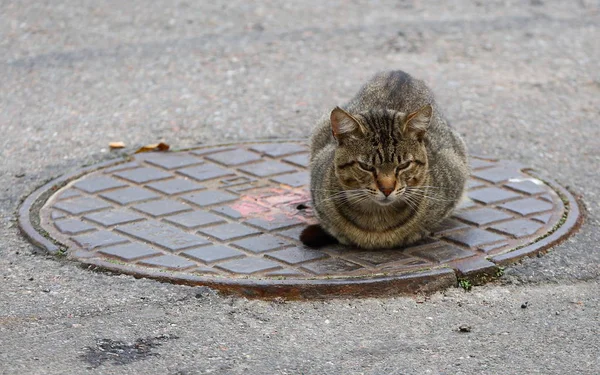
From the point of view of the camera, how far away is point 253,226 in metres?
5.63

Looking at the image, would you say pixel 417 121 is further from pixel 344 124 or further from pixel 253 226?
pixel 253 226

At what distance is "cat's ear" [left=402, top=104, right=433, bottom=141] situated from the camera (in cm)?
518

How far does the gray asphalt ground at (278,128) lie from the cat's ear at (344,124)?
35.6 inches

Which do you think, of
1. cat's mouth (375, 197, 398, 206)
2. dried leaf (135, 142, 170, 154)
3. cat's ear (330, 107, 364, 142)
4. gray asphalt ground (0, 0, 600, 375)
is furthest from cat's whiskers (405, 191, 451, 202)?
dried leaf (135, 142, 170, 154)

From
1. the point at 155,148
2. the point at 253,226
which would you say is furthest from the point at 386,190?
the point at 155,148

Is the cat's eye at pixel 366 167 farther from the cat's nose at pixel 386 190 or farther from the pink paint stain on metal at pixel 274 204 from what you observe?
the pink paint stain on metal at pixel 274 204

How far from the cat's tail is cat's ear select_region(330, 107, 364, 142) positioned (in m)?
0.57

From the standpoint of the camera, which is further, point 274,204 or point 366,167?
point 274,204

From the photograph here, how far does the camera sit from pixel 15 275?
512cm

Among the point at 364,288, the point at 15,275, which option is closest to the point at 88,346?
the point at 15,275

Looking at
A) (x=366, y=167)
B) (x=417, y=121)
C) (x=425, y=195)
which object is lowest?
(x=425, y=195)

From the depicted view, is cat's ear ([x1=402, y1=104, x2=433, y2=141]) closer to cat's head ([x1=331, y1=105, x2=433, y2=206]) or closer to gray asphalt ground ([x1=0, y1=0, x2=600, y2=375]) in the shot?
cat's head ([x1=331, y1=105, x2=433, y2=206])

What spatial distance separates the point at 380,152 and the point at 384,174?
114 mm

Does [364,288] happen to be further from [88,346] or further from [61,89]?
[61,89]
